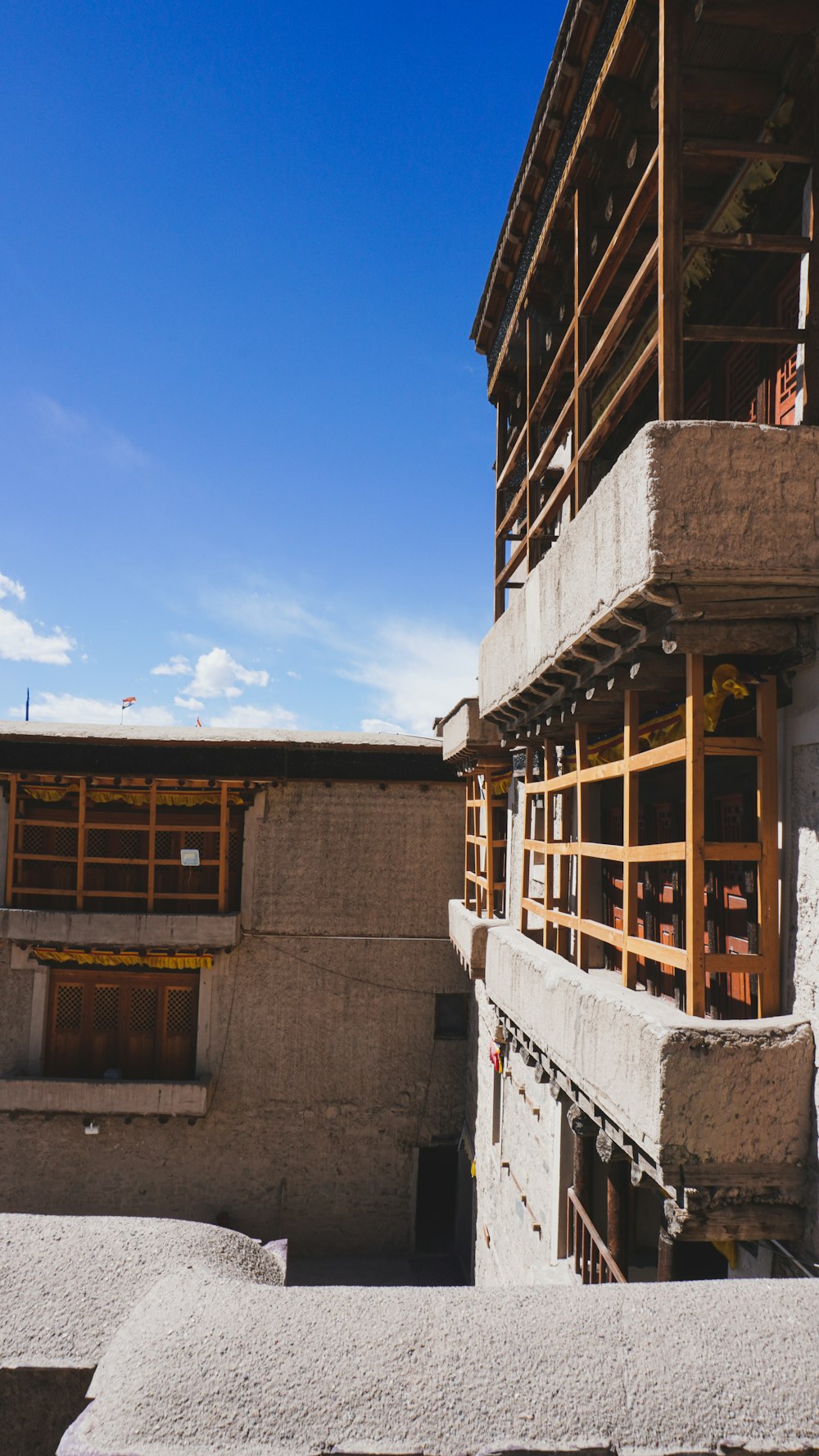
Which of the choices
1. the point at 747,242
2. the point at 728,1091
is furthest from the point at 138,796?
the point at 747,242

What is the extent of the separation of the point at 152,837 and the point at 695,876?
37.8ft

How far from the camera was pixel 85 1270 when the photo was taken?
2852mm

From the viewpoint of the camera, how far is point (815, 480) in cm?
358

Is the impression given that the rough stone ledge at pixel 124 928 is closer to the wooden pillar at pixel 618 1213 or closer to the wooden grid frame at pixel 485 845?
the wooden grid frame at pixel 485 845

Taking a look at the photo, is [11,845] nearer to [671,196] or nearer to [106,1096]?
[106,1096]

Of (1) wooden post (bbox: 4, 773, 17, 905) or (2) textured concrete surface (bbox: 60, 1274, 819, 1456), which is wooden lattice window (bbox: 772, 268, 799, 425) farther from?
(1) wooden post (bbox: 4, 773, 17, 905)

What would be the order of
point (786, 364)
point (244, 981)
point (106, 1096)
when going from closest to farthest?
point (786, 364) < point (106, 1096) < point (244, 981)

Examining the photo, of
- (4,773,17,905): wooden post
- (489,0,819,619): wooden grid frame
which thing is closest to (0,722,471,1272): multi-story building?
(4,773,17,905): wooden post

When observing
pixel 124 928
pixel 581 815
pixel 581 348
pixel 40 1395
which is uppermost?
pixel 581 348

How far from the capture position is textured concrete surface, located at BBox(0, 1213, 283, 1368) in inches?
100

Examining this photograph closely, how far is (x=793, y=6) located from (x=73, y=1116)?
15977mm

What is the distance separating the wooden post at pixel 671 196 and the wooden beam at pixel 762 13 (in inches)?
6.1

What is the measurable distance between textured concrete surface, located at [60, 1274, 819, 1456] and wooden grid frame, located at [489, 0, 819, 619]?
3674 mm

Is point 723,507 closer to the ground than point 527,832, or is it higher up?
higher up
